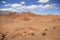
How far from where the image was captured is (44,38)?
4.14m

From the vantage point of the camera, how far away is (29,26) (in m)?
4.35

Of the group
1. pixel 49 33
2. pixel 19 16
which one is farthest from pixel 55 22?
pixel 19 16

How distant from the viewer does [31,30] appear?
4.30m

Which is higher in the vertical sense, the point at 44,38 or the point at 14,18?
the point at 14,18

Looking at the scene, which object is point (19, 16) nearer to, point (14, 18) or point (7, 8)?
point (14, 18)

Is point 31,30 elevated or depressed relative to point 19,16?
depressed

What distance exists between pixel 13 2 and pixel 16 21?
0.55m

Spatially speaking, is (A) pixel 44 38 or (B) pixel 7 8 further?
(B) pixel 7 8

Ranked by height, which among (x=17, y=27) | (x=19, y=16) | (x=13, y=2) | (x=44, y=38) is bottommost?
(x=44, y=38)

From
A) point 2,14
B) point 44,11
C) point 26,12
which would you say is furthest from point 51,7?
point 2,14

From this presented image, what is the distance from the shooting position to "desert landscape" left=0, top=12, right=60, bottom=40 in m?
4.20

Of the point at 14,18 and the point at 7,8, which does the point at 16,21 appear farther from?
the point at 7,8

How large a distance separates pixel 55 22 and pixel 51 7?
42cm

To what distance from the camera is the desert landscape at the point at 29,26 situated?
4.20 m
